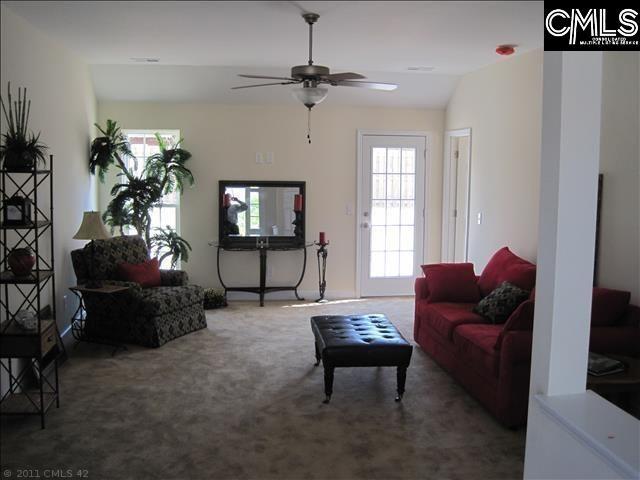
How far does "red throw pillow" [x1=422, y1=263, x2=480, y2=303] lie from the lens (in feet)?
16.8

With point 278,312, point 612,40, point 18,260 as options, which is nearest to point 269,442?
point 18,260

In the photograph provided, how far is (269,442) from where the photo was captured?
→ 11.4 feet

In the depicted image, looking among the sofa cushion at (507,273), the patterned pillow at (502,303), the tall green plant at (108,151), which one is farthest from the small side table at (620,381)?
the tall green plant at (108,151)

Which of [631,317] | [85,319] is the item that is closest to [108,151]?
[85,319]

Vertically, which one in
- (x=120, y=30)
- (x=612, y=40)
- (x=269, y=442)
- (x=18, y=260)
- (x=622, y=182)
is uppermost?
(x=120, y=30)

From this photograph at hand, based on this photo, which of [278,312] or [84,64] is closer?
[84,64]

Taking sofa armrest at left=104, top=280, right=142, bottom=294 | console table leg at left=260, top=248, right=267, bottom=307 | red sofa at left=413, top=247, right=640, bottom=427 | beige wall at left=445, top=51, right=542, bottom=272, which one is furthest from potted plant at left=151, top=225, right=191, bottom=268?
beige wall at left=445, top=51, right=542, bottom=272

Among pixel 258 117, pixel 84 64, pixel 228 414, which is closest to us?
pixel 228 414

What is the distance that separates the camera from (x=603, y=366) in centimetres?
331

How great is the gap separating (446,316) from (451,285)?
0.53m

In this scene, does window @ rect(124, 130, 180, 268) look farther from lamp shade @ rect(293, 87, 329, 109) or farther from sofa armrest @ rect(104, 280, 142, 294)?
lamp shade @ rect(293, 87, 329, 109)

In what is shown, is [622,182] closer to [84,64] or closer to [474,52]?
[474,52]

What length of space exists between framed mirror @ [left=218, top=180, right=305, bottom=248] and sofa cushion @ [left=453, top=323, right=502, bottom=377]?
316 cm

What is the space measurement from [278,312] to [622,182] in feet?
12.6
